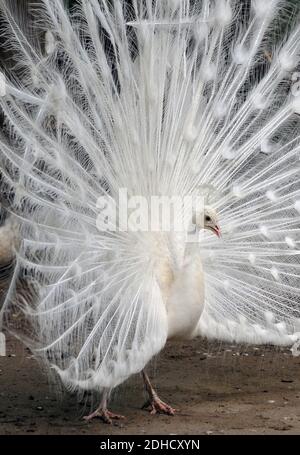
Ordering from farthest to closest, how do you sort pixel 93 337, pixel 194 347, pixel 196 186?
1. pixel 194 347
2. pixel 196 186
3. pixel 93 337

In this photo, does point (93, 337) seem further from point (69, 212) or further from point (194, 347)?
point (194, 347)

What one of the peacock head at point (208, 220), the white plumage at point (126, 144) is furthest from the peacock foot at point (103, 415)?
the peacock head at point (208, 220)

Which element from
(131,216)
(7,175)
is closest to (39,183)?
(7,175)

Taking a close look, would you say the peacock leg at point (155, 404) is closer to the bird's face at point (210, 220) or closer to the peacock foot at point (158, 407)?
the peacock foot at point (158, 407)

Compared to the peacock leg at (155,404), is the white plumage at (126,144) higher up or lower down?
higher up

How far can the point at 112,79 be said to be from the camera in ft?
14.2

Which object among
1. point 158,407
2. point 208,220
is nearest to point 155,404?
point 158,407

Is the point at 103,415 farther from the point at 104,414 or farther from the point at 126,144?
the point at 126,144

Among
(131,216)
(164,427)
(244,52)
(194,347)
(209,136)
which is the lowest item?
(164,427)

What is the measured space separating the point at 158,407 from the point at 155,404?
0.02 meters

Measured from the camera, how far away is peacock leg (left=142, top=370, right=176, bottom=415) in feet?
15.0

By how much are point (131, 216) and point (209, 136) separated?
59 centimetres

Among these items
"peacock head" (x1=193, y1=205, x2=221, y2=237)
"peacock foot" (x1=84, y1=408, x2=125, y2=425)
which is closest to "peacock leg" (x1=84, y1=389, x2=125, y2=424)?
"peacock foot" (x1=84, y1=408, x2=125, y2=425)

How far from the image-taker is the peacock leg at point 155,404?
4.56 meters
